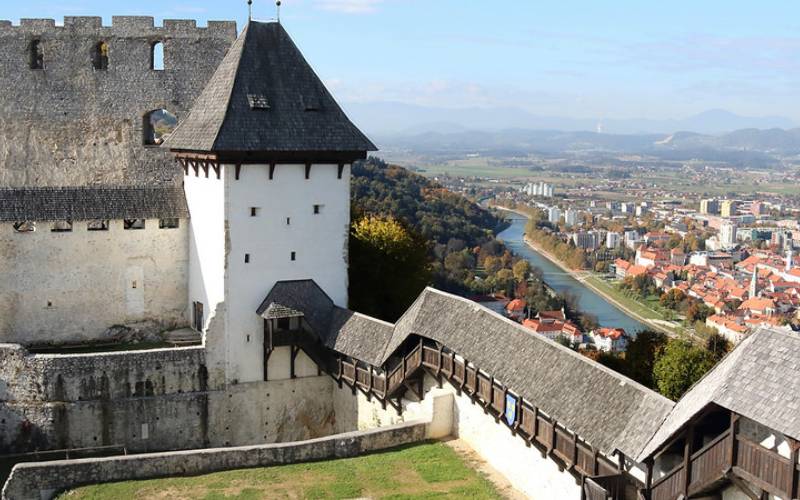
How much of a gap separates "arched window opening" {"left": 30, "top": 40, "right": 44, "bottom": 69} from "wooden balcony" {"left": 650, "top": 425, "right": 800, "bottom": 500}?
70.9 feet

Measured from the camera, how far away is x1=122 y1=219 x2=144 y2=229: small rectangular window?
79.9 ft

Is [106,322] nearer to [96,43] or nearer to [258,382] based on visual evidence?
[258,382]

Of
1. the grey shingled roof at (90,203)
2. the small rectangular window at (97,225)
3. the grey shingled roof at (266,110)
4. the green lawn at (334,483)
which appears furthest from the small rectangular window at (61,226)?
the green lawn at (334,483)

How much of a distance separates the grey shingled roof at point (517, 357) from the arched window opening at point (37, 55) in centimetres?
1090

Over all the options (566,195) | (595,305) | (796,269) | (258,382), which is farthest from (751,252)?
(258,382)

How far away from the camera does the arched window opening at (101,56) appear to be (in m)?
27.3

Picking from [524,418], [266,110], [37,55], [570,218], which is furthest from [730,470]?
[570,218]

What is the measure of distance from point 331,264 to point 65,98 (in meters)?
10.3

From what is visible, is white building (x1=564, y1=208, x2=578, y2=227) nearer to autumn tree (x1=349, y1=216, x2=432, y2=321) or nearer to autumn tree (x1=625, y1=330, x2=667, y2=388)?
autumn tree (x1=625, y1=330, x2=667, y2=388)

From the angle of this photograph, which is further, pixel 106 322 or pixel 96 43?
pixel 96 43

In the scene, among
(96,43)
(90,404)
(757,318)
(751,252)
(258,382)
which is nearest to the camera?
(90,404)

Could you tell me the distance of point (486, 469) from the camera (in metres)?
17.9

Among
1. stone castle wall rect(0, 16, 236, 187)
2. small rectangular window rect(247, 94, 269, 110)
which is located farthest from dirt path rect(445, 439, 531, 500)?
stone castle wall rect(0, 16, 236, 187)

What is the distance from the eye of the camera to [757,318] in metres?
60.1
